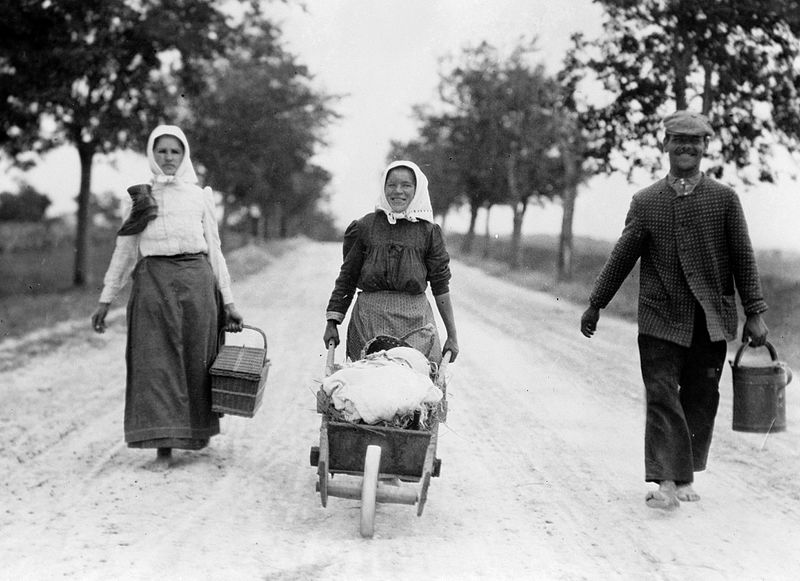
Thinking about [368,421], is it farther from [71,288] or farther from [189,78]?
[71,288]

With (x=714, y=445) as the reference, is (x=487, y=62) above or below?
above

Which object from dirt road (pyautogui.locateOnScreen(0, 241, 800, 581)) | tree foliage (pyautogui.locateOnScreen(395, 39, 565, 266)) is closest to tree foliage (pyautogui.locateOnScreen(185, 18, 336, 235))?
tree foliage (pyautogui.locateOnScreen(395, 39, 565, 266))

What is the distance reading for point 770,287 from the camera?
20719 millimetres

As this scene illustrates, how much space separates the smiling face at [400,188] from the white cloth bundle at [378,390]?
102 centimetres

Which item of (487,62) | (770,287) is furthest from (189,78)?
(487,62)

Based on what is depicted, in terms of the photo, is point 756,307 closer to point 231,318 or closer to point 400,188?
point 400,188

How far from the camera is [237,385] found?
620 cm

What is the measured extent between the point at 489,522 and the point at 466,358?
6.51 meters

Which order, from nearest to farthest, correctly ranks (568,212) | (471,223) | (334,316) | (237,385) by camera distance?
(334,316), (237,385), (568,212), (471,223)

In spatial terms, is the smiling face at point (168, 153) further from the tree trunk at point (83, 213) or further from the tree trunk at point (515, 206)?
the tree trunk at point (515, 206)

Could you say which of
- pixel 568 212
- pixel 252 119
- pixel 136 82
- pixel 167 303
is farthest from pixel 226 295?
pixel 252 119

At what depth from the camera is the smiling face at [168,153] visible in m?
6.31

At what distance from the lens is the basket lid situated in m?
6.16

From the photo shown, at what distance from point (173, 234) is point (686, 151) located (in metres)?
3.20
